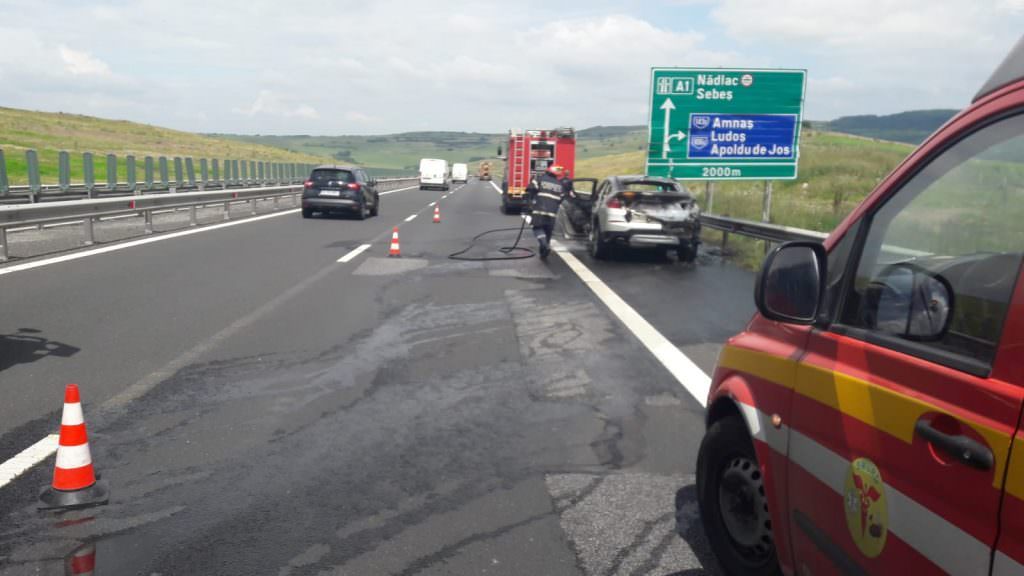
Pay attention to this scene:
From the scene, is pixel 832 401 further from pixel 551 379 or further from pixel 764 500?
pixel 551 379

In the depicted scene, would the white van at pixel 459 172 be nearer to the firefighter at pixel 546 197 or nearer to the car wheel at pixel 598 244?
the car wheel at pixel 598 244

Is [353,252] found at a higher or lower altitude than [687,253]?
lower

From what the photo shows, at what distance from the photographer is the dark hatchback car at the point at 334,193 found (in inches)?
1056

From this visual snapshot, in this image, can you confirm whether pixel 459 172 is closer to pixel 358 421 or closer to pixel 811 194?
pixel 811 194

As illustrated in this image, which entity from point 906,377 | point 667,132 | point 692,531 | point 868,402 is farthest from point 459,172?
point 906,377

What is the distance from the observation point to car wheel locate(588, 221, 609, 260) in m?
16.7

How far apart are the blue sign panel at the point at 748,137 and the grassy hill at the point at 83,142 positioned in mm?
35864

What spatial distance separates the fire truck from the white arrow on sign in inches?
475

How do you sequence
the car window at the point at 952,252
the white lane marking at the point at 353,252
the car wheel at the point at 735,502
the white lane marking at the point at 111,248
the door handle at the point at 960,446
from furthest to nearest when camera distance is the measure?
the white lane marking at the point at 353,252, the white lane marking at the point at 111,248, the car wheel at the point at 735,502, the car window at the point at 952,252, the door handle at the point at 960,446

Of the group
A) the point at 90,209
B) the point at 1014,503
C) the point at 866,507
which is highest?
the point at 1014,503

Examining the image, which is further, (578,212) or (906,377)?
(578,212)

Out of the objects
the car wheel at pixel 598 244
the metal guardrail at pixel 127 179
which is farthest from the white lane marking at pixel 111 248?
the car wheel at pixel 598 244

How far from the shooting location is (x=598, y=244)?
1697 cm

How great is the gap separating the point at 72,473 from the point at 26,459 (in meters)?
0.76
